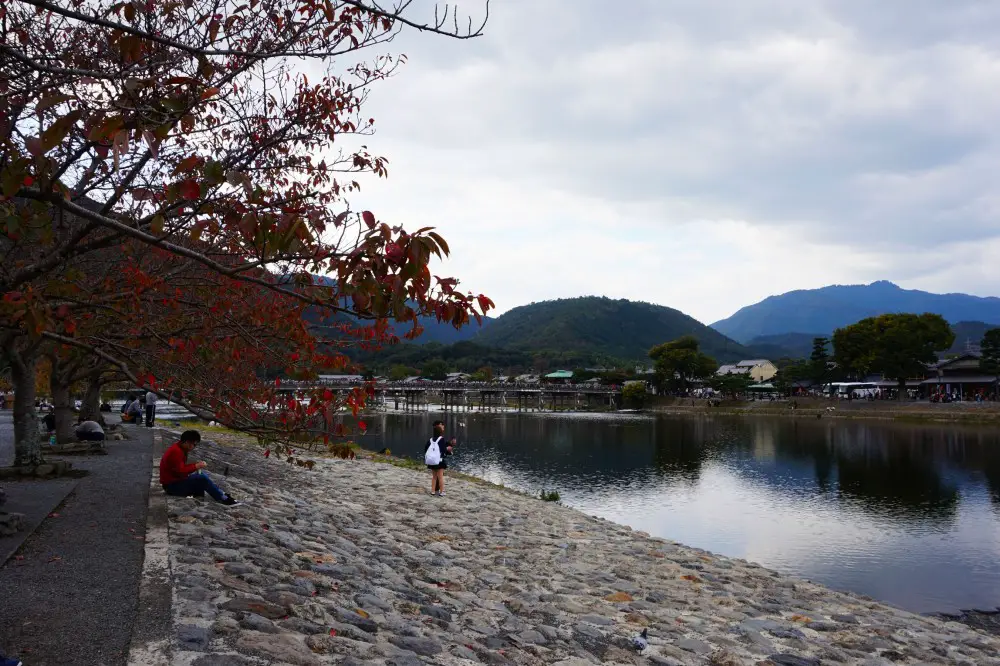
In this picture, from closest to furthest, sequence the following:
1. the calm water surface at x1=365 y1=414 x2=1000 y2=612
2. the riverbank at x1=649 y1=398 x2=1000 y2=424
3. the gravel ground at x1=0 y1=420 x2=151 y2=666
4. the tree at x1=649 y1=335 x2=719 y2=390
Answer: the gravel ground at x1=0 y1=420 x2=151 y2=666, the calm water surface at x1=365 y1=414 x2=1000 y2=612, the riverbank at x1=649 y1=398 x2=1000 y2=424, the tree at x1=649 y1=335 x2=719 y2=390

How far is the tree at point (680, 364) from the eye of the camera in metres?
88.8

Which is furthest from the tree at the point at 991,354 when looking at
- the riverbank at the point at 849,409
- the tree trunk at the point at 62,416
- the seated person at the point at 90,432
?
the tree trunk at the point at 62,416

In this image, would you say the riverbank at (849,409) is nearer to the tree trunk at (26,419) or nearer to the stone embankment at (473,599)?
the stone embankment at (473,599)

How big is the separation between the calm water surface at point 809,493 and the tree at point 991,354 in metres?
15.9

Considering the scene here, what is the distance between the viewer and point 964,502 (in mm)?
22297

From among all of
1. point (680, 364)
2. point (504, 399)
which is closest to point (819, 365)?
point (680, 364)

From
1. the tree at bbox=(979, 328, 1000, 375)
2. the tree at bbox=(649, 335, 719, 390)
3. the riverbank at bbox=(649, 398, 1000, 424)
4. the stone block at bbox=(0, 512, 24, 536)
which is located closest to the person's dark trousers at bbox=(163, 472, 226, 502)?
the stone block at bbox=(0, 512, 24, 536)

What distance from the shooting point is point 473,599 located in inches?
301

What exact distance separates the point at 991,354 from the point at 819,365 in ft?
74.0

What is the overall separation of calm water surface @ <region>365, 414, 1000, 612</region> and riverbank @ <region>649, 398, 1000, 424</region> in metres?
5.53

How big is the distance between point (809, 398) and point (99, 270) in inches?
3087

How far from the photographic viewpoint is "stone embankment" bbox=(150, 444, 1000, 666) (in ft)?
18.0

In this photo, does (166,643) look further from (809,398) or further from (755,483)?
(809,398)

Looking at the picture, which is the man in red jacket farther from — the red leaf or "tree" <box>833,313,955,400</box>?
"tree" <box>833,313,955,400</box>
